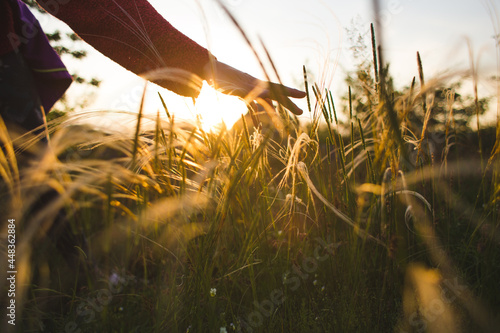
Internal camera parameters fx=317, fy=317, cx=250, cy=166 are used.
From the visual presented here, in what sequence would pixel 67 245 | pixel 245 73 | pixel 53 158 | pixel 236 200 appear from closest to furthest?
pixel 53 158, pixel 236 200, pixel 245 73, pixel 67 245

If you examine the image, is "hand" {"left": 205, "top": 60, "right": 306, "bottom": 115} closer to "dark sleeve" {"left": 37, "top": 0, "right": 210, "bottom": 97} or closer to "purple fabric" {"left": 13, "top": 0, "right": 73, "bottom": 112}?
"dark sleeve" {"left": 37, "top": 0, "right": 210, "bottom": 97}

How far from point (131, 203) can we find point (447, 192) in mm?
1814

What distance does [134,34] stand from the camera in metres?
1.35

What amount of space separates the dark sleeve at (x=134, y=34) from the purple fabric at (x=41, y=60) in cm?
15

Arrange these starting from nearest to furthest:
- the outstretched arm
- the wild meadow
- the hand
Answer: the wild meadow, the hand, the outstretched arm

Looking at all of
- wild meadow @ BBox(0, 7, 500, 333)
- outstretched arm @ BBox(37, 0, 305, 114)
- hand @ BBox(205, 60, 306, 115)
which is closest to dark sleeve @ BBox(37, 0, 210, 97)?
outstretched arm @ BBox(37, 0, 305, 114)

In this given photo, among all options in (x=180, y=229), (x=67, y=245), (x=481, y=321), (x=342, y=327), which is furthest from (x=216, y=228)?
(x=67, y=245)

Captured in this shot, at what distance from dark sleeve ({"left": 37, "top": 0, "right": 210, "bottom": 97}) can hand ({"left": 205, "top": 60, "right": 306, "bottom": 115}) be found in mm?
135

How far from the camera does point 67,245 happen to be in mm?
1549

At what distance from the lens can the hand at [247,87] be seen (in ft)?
3.22

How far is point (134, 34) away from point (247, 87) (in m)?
0.57

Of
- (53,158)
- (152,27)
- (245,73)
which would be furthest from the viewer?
(152,27)

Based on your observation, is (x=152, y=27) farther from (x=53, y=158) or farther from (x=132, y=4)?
(x=53, y=158)

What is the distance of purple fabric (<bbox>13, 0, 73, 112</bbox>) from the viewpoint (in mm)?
1396
